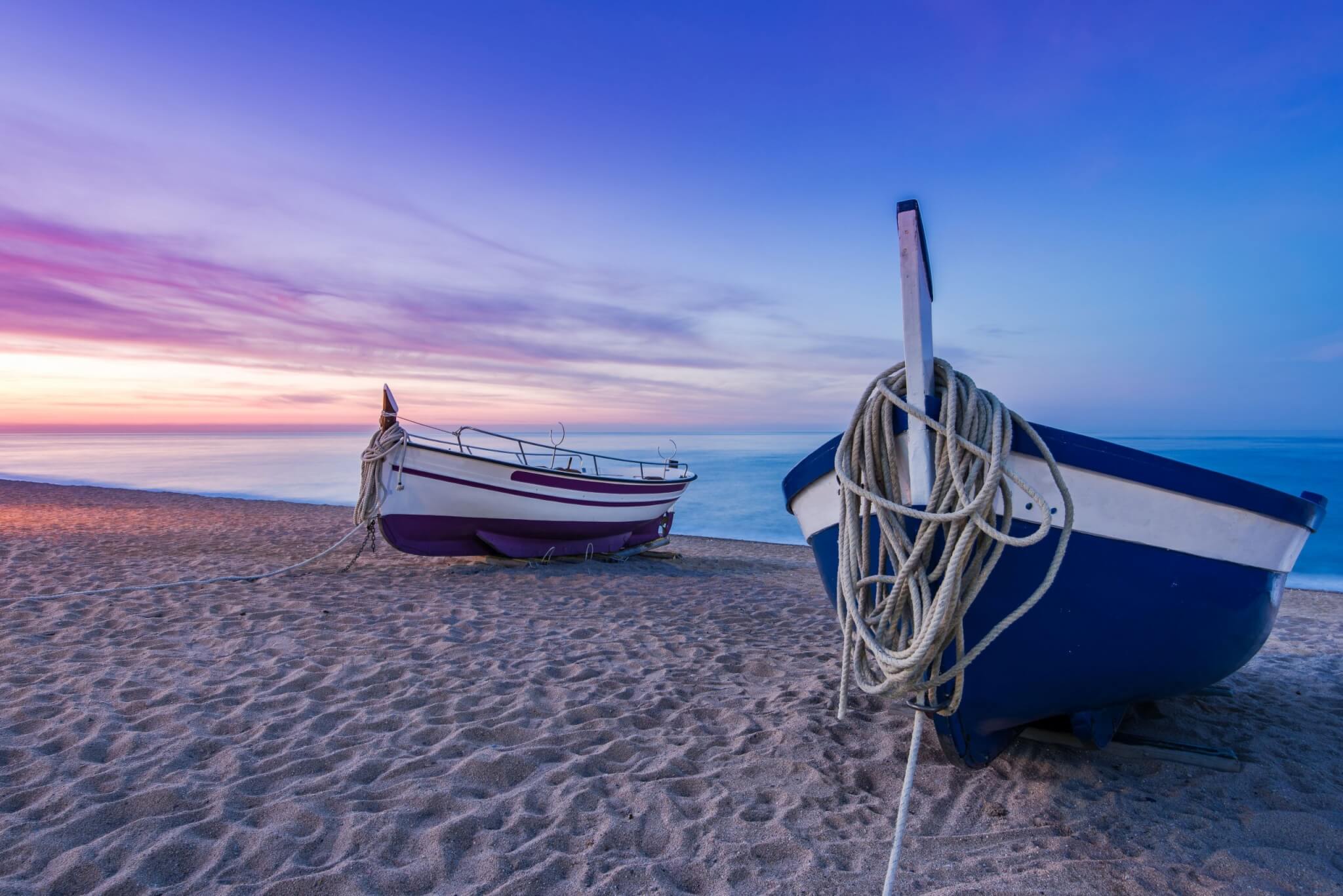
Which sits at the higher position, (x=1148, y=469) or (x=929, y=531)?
(x=1148, y=469)

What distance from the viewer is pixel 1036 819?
268 cm

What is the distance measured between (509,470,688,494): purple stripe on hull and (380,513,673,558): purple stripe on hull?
0.45m

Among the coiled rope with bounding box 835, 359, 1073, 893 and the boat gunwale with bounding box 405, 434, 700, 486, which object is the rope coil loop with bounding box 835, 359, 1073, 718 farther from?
the boat gunwale with bounding box 405, 434, 700, 486

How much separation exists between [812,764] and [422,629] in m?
3.19

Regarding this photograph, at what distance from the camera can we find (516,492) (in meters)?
8.13

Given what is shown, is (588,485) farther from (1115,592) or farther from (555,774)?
(1115,592)

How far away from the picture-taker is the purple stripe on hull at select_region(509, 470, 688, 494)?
26.7 feet

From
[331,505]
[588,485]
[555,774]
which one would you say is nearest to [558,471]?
[588,485]

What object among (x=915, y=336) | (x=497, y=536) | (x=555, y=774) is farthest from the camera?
(x=497, y=536)

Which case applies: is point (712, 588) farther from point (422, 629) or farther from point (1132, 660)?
point (1132, 660)

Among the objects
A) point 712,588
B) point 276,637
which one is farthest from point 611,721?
point 712,588

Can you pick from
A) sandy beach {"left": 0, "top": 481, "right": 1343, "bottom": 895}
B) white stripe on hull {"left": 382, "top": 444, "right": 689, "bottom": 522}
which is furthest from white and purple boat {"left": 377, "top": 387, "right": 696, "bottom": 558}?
sandy beach {"left": 0, "top": 481, "right": 1343, "bottom": 895}

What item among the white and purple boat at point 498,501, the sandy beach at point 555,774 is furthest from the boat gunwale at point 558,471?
the sandy beach at point 555,774

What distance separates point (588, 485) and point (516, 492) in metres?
1.02
